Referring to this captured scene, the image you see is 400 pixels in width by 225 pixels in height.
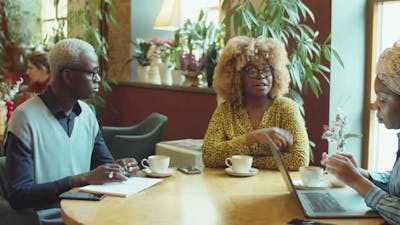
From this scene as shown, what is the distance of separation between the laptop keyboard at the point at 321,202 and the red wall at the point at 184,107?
1.52m

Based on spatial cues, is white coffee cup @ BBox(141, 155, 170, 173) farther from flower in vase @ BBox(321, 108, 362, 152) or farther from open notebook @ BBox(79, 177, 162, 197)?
flower in vase @ BBox(321, 108, 362, 152)

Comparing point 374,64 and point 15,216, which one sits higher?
point 374,64

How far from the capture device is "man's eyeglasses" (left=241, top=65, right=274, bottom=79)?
8.41 feet

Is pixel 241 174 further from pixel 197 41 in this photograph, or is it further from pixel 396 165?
pixel 197 41

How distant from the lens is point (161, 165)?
2137 millimetres

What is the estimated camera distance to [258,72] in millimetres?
2568

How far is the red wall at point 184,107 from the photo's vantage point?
3318mm

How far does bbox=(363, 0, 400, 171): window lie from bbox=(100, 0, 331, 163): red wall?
301 millimetres

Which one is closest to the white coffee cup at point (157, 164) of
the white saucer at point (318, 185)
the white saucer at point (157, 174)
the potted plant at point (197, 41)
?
the white saucer at point (157, 174)

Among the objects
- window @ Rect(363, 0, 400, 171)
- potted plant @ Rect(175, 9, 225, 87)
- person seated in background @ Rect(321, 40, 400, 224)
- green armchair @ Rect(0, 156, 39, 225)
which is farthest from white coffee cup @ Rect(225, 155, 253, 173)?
potted plant @ Rect(175, 9, 225, 87)

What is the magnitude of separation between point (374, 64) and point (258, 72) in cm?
114

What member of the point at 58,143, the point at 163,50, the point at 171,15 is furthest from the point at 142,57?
the point at 58,143

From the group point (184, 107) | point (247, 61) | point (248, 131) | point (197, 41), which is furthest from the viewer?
point (184, 107)

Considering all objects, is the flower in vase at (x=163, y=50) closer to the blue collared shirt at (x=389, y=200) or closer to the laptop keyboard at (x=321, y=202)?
the laptop keyboard at (x=321, y=202)
